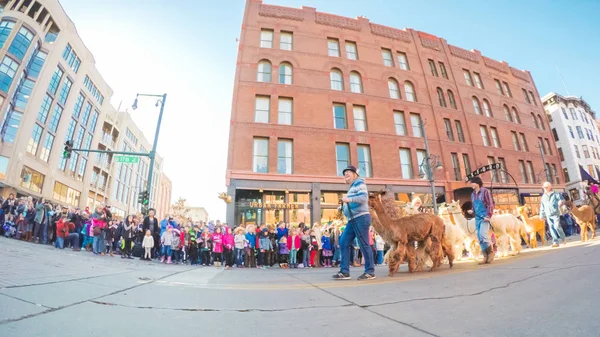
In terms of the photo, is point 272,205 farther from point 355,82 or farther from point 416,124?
point 416,124

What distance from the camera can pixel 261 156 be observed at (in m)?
18.8

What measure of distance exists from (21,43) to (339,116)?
1469 inches

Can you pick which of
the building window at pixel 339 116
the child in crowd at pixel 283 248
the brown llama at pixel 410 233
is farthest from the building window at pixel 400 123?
the brown llama at pixel 410 233

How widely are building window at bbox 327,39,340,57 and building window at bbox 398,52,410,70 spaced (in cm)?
647

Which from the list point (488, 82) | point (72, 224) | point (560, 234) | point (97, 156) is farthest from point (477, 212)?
point (97, 156)

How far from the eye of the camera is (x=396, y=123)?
22.9 metres

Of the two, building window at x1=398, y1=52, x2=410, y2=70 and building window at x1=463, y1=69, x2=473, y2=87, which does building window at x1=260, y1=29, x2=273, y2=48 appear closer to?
building window at x1=398, y1=52, x2=410, y2=70

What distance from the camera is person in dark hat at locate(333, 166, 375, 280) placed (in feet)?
15.4

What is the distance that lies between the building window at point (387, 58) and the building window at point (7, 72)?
39.2 metres


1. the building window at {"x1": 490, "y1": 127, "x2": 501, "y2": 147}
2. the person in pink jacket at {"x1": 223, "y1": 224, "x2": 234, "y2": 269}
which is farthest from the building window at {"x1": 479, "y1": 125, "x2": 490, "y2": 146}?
the person in pink jacket at {"x1": 223, "y1": 224, "x2": 234, "y2": 269}

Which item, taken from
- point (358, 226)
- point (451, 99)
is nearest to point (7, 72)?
point (358, 226)

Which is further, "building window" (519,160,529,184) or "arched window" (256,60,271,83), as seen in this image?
"building window" (519,160,529,184)

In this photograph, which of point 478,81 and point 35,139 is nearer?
point 478,81

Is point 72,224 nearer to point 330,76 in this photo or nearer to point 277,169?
point 277,169
